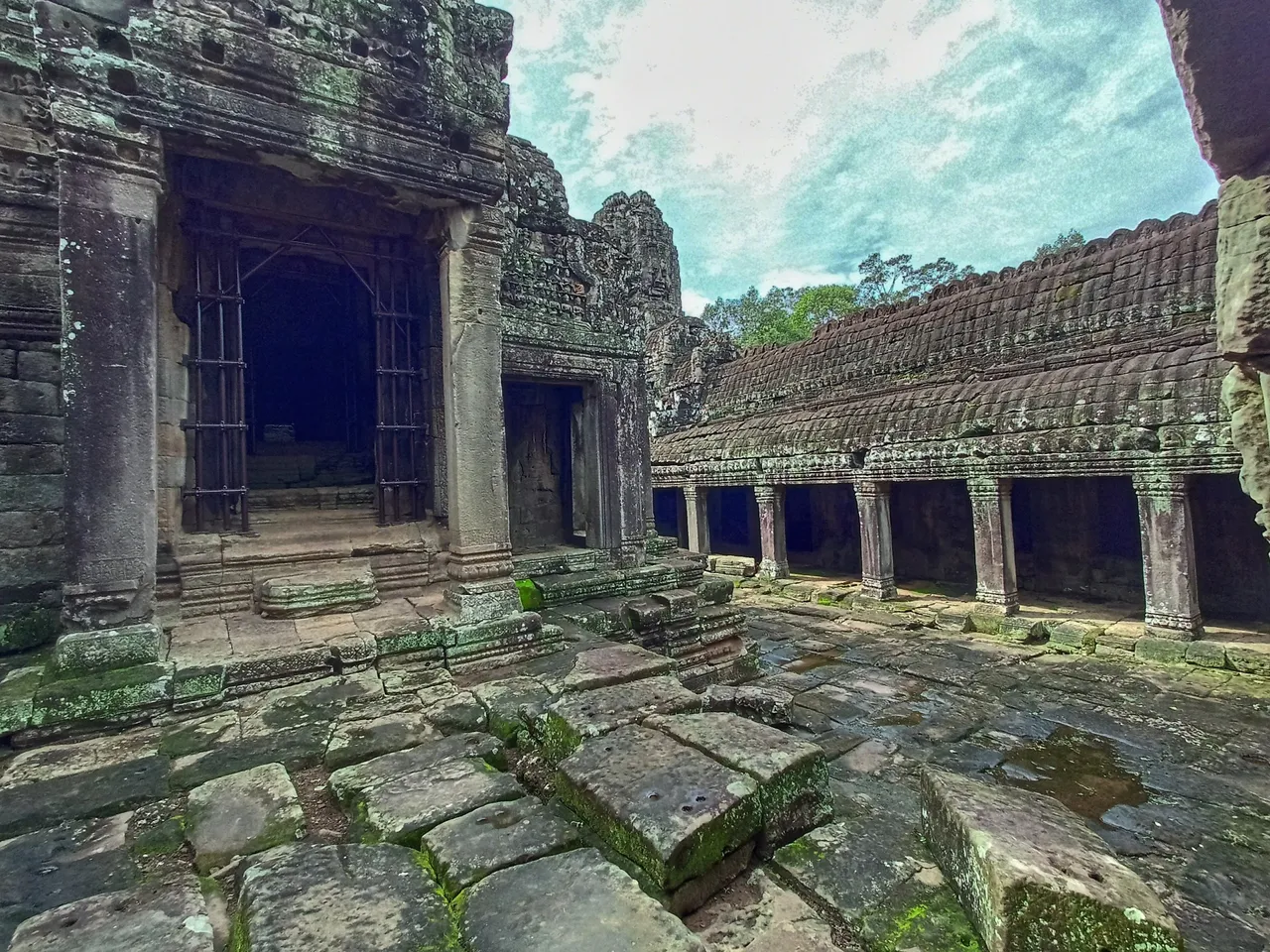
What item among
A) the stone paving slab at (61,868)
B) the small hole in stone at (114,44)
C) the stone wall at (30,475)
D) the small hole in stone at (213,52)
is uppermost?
the small hole in stone at (213,52)

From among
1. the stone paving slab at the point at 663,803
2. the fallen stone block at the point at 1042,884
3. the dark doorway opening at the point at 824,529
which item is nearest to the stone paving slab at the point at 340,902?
the stone paving slab at the point at 663,803

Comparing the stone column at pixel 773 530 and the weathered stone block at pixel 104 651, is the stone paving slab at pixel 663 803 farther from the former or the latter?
the stone column at pixel 773 530

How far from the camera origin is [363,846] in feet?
7.44

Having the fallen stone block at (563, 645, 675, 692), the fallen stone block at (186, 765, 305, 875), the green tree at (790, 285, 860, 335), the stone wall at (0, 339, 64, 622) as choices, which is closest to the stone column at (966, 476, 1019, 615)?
the fallen stone block at (563, 645, 675, 692)

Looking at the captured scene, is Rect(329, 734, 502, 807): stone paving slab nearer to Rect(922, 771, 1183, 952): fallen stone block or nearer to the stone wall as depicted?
Rect(922, 771, 1183, 952): fallen stone block

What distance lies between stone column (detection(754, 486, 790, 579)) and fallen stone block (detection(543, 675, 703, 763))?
970 cm

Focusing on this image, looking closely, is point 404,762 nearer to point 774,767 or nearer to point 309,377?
point 774,767

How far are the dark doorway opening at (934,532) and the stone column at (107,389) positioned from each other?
1246cm

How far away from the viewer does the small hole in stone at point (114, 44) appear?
3.80 meters

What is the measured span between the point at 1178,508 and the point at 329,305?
1168 cm

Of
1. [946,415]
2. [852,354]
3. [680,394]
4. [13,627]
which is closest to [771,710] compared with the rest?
[13,627]

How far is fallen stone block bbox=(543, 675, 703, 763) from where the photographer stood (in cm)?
307

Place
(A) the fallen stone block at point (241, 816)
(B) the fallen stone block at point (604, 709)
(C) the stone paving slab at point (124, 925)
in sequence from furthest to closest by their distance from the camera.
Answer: (B) the fallen stone block at point (604, 709) → (A) the fallen stone block at point (241, 816) → (C) the stone paving slab at point (124, 925)

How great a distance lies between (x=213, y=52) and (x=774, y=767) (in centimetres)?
563
